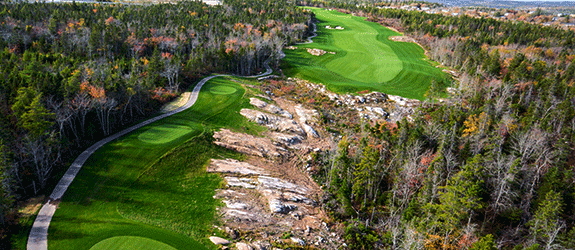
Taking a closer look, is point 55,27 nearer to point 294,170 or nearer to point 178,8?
point 178,8

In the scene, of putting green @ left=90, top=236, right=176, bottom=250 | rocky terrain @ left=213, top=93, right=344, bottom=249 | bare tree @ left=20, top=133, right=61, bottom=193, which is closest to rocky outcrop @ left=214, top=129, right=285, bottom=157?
rocky terrain @ left=213, top=93, right=344, bottom=249

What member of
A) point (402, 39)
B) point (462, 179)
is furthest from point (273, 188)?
point (402, 39)

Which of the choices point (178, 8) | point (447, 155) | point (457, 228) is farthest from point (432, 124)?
point (178, 8)

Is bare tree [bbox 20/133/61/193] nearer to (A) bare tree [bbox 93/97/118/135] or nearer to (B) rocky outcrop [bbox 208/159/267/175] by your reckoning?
(A) bare tree [bbox 93/97/118/135]

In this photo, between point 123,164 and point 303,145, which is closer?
point 123,164

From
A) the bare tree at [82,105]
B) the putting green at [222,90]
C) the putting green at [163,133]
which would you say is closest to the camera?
the bare tree at [82,105]

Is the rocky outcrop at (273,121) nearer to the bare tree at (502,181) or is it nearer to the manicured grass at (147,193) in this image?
the manicured grass at (147,193)

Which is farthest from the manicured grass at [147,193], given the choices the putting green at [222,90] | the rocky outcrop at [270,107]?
the putting green at [222,90]
